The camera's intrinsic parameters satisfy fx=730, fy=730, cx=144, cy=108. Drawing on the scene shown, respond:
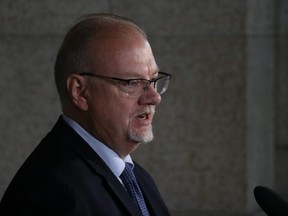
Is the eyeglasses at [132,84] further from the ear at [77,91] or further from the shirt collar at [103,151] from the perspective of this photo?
the shirt collar at [103,151]

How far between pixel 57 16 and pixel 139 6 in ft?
1.68

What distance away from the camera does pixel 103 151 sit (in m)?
2.24

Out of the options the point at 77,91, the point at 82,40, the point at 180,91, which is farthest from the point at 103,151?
the point at 180,91

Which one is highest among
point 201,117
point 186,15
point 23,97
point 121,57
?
point 186,15

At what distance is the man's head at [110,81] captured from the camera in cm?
224

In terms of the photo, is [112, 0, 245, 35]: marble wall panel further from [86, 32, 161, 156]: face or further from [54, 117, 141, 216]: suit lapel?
[54, 117, 141, 216]: suit lapel

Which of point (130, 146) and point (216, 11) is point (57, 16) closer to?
point (216, 11)

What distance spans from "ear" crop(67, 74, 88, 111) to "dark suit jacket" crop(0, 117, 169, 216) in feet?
0.25

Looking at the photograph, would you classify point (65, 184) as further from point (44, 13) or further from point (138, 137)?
point (44, 13)

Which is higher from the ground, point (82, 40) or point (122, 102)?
point (82, 40)

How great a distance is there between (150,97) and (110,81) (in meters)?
0.13

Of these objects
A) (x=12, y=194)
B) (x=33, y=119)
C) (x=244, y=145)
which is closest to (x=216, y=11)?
(x=244, y=145)

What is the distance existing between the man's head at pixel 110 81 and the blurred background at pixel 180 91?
2.26 meters

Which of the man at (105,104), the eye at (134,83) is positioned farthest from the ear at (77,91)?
the eye at (134,83)
